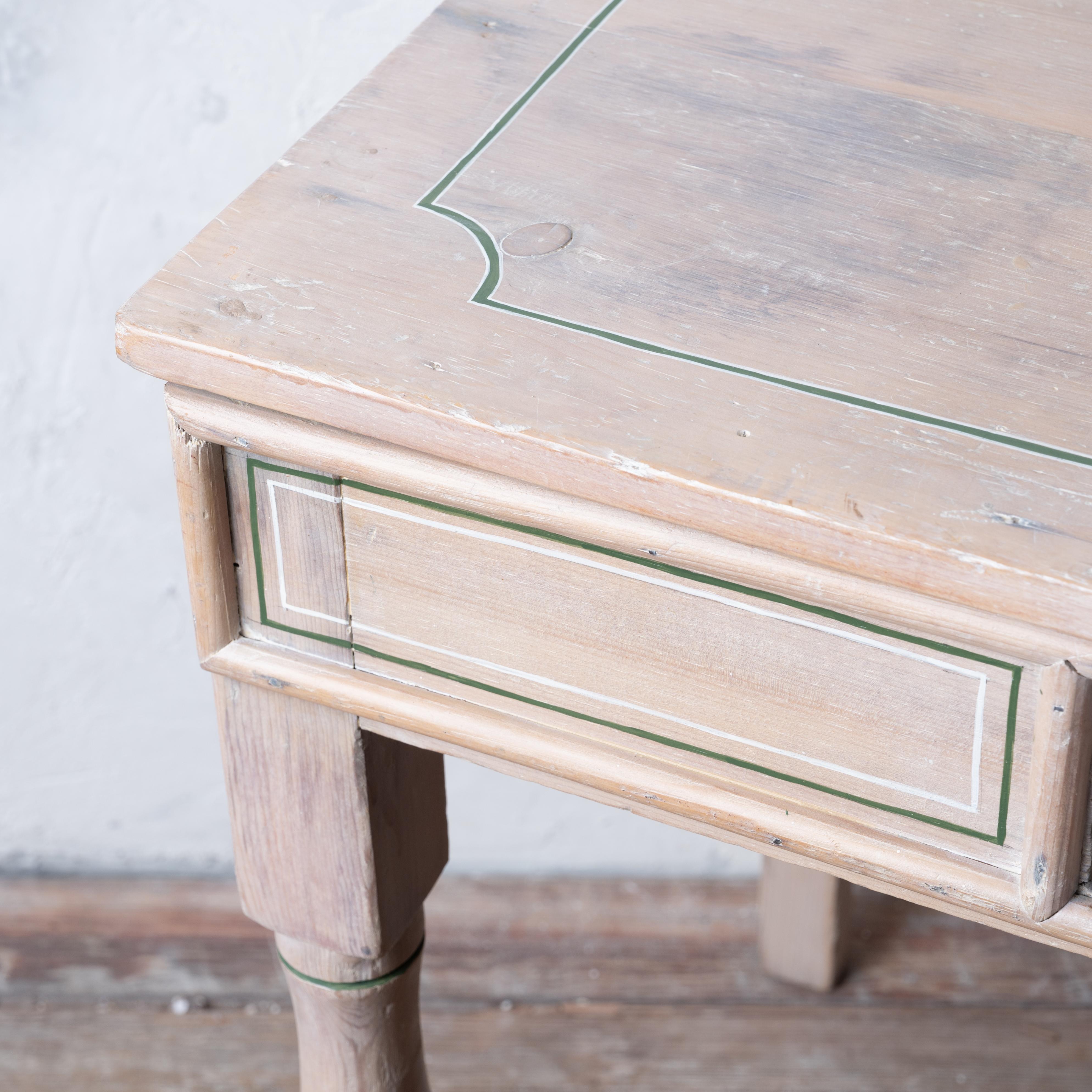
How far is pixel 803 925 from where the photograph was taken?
3.07 ft

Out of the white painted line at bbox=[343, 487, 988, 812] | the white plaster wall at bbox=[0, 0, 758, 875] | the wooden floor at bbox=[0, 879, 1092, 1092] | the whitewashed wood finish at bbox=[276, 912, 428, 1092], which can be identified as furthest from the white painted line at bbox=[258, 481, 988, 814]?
the wooden floor at bbox=[0, 879, 1092, 1092]

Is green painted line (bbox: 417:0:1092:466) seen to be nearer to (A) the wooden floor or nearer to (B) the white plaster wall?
(B) the white plaster wall

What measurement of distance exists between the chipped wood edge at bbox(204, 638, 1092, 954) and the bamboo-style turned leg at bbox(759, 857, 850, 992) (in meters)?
0.46

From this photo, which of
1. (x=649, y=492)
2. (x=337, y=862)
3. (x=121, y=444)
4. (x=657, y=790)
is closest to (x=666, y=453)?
(x=649, y=492)

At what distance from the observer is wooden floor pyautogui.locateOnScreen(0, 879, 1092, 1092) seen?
0.92 meters

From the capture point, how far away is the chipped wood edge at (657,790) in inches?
16.2

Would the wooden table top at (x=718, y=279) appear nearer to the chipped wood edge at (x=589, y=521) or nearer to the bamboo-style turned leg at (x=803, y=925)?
the chipped wood edge at (x=589, y=521)

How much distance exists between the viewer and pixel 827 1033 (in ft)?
3.08

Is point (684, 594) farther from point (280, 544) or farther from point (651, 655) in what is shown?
point (280, 544)

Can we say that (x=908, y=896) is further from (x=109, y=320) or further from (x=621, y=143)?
(x=109, y=320)

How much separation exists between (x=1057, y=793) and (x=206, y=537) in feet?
0.85

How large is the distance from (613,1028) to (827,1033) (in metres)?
0.14

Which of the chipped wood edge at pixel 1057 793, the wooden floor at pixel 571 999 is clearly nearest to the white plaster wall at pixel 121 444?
the wooden floor at pixel 571 999

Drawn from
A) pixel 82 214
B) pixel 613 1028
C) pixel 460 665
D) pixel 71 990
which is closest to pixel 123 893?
pixel 71 990
